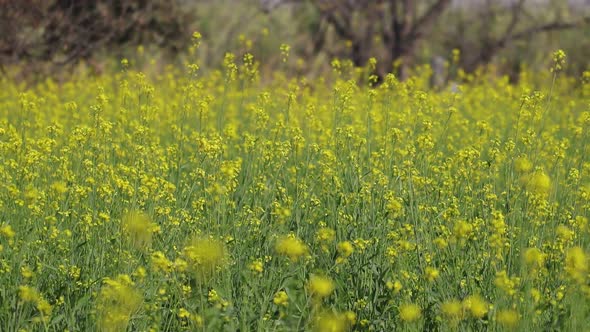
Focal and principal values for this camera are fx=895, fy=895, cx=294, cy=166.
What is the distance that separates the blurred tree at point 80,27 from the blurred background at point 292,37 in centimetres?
1

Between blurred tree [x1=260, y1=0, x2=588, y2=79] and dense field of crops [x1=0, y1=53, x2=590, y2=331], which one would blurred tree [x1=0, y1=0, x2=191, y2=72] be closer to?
blurred tree [x1=260, y1=0, x2=588, y2=79]

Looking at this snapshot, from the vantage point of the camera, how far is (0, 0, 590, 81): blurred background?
423 inches

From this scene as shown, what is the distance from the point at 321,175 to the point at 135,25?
25.3ft

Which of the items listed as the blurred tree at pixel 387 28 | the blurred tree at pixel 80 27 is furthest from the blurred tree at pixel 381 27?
the blurred tree at pixel 80 27

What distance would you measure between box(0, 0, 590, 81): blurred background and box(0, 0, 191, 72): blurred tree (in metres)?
0.01

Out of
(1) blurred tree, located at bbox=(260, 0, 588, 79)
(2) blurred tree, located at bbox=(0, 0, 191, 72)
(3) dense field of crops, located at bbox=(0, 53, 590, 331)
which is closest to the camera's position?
(3) dense field of crops, located at bbox=(0, 53, 590, 331)

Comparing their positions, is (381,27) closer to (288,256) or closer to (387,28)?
(387,28)

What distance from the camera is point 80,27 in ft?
36.5

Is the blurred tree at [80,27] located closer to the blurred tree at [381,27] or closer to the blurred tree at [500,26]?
the blurred tree at [381,27]

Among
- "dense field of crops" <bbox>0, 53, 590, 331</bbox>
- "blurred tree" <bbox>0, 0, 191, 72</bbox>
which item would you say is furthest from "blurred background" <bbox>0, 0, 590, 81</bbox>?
"dense field of crops" <bbox>0, 53, 590, 331</bbox>

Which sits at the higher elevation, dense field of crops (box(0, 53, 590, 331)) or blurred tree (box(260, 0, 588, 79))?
dense field of crops (box(0, 53, 590, 331))

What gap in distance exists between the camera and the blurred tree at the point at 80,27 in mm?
10562

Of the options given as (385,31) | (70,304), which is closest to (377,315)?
(70,304)

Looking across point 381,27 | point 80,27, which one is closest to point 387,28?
point 381,27
